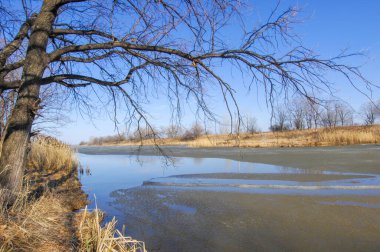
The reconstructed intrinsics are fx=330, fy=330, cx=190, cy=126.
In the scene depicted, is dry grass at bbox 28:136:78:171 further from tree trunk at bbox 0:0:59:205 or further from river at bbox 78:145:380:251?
tree trunk at bbox 0:0:59:205

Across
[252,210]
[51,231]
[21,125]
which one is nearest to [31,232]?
[51,231]

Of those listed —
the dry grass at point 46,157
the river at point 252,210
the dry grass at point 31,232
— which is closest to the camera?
the dry grass at point 31,232

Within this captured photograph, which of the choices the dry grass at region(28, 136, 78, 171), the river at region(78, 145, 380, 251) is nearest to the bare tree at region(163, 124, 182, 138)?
the river at region(78, 145, 380, 251)

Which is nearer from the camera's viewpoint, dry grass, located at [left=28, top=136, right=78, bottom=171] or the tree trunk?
the tree trunk

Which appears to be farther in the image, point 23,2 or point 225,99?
point 23,2

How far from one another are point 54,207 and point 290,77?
167 inches

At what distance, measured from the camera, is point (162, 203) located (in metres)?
7.30

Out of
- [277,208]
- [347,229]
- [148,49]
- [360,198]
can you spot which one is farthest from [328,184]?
[148,49]

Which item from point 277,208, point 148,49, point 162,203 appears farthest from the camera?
point 162,203

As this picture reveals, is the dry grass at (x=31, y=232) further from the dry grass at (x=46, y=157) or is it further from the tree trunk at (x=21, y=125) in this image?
the dry grass at (x=46, y=157)

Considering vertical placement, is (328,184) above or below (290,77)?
below

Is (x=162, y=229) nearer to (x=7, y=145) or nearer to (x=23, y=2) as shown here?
(x=7, y=145)

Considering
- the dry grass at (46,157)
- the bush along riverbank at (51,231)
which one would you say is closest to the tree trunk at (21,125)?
the bush along riverbank at (51,231)

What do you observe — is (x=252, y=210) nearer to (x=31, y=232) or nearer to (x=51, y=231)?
(x=51, y=231)
